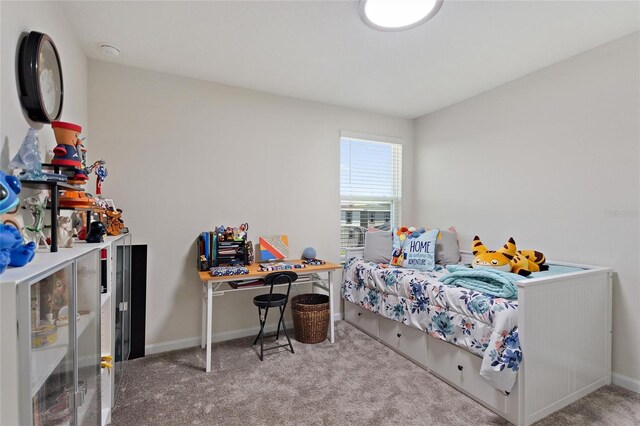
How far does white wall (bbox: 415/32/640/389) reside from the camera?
216cm

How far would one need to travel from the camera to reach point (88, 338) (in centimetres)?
146

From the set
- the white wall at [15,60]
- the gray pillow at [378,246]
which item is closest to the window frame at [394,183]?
the gray pillow at [378,246]

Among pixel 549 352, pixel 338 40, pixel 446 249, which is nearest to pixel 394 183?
pixel 446 249

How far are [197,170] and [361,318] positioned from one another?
2276 millimetres

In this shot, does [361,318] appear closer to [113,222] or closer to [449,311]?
[449,311]

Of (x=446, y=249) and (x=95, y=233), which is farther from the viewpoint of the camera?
(x=446, y=249)

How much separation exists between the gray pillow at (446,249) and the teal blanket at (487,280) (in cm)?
77

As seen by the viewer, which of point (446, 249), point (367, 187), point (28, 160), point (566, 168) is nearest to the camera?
point (28, 160)

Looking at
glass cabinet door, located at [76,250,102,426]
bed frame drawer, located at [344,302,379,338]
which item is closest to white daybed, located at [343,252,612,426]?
bed frame drawer, located at [344,302,379,338]

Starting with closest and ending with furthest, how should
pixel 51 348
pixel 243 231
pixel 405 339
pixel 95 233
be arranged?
pixel 51 348
pixel 95 233
pixel 405 339
pixel 243 231

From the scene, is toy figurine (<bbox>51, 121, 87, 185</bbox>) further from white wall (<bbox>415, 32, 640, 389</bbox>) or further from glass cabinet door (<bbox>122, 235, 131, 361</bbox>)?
white wall (<bbox>415, 32, 640, 389</bbox>)

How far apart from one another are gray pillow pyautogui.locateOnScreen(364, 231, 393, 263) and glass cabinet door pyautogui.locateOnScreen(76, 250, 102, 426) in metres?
2.52

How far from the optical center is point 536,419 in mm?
1828

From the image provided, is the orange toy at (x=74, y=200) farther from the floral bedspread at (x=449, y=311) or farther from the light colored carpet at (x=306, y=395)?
the floral bedspread at (x=449, y=311)
